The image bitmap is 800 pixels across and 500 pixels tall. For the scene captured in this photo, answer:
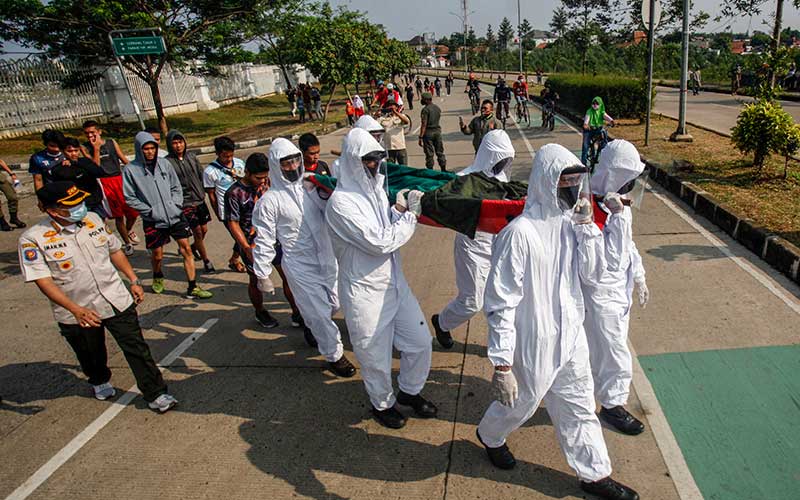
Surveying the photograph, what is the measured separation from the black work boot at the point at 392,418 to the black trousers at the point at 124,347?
1.81 meters

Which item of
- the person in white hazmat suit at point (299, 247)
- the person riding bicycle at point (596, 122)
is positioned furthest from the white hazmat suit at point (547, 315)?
the person riding bicycle at point (596, 122)

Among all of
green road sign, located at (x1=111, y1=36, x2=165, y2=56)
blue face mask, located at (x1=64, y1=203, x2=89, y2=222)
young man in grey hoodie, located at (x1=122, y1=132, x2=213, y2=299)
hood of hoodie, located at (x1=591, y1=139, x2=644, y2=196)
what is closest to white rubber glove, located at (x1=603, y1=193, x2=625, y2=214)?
hood of hoodie, located at (x1=591, y1=139, x2=644, y2=196)

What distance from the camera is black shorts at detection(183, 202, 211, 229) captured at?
6625 mm

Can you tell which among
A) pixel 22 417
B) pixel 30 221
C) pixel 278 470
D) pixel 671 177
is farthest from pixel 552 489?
pixel 30 221

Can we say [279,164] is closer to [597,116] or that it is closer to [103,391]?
[103,391]

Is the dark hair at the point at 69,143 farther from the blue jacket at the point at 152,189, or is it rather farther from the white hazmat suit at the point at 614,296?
the white hazmat suit at the point at 614,296

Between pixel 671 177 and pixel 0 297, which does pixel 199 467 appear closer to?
pixel 0 297

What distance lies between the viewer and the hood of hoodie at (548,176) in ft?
8.97

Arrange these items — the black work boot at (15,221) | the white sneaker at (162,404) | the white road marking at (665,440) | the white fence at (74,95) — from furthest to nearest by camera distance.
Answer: the white fence at (74,95), the black work boot at (15,221), the white sneaker at (162,404), the white road marking at (665,440)

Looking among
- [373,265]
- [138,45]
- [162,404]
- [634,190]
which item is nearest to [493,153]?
[634,190]

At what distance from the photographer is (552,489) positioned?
3.12 m

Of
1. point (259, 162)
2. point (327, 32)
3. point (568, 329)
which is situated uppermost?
point (327, 32)

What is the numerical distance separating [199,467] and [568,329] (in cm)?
259

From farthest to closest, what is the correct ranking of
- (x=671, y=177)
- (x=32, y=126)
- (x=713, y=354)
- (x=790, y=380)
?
(x=32, y=126)
(x=671, y=177)
(x=713, y=354)
(x=790, y=380)
